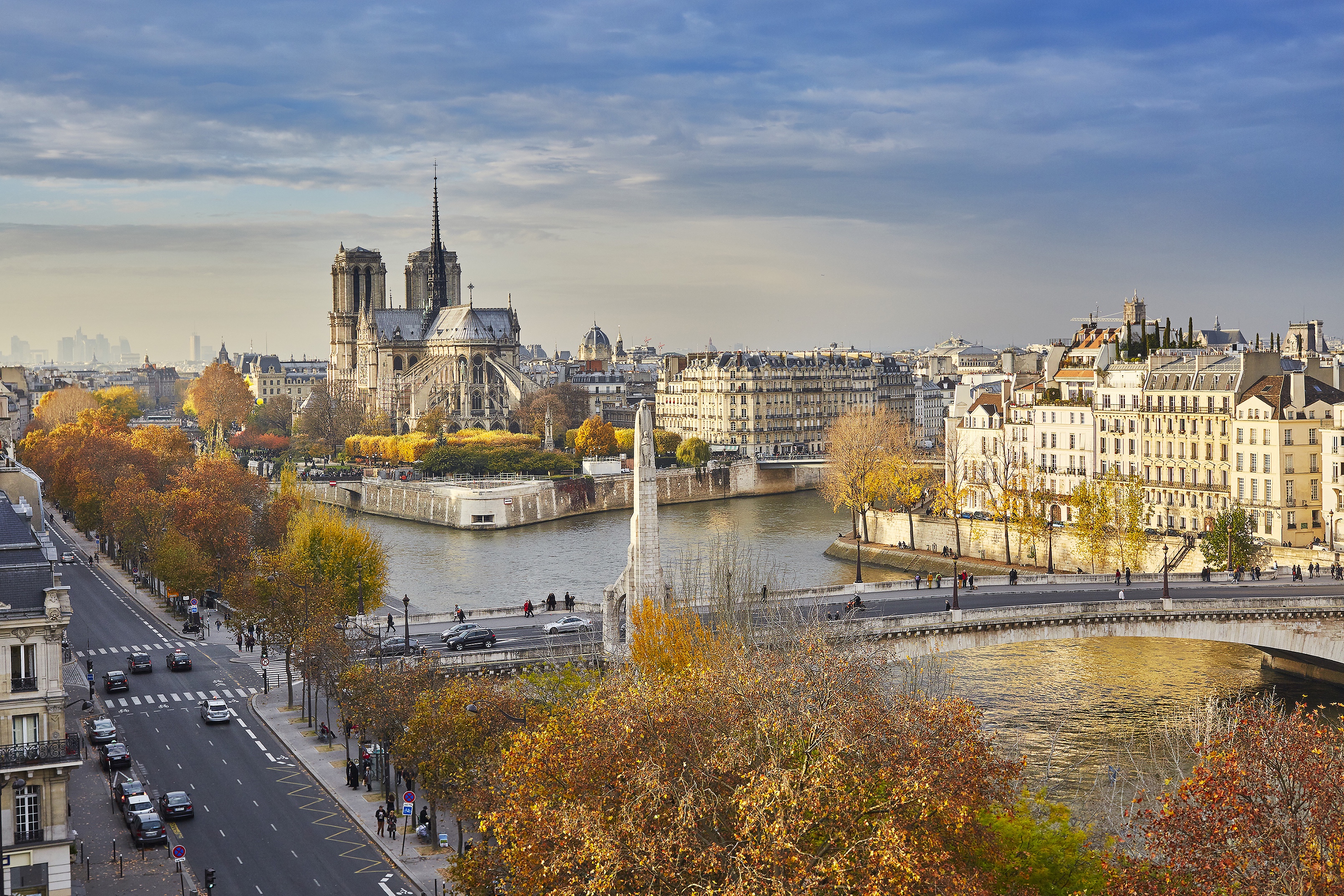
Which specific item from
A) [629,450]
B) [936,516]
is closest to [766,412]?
[629,450]

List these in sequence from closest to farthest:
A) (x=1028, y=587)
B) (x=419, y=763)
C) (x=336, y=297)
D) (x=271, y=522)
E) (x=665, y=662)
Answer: (x=419, y=763), (x=665, y=662), (x=1028, y=587), (x=271, y=522), (x=336, y=297)

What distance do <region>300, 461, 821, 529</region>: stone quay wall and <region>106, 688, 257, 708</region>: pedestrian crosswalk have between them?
4209cm

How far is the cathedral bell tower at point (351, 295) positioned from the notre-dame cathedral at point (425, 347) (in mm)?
116

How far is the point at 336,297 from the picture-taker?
186 m

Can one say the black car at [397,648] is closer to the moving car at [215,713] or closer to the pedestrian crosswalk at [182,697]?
the moving car at [215,713]

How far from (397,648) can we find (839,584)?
22757 millimetres

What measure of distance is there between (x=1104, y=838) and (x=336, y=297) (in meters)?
168

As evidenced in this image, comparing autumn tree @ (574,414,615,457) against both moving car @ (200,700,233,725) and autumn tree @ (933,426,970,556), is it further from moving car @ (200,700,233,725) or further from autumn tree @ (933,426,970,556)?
moving car @ (200,700,233,725)

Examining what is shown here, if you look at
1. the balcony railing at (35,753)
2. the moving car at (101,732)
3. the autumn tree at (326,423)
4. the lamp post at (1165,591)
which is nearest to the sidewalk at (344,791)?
the moving car at (101,732)

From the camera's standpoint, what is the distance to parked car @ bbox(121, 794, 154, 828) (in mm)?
31688

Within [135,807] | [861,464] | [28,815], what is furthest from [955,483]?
[28,815]

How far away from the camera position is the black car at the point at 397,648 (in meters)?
41.9

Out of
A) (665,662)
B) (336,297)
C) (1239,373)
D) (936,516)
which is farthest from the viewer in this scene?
(336,297)

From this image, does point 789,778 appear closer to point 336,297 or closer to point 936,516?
point 936,516
